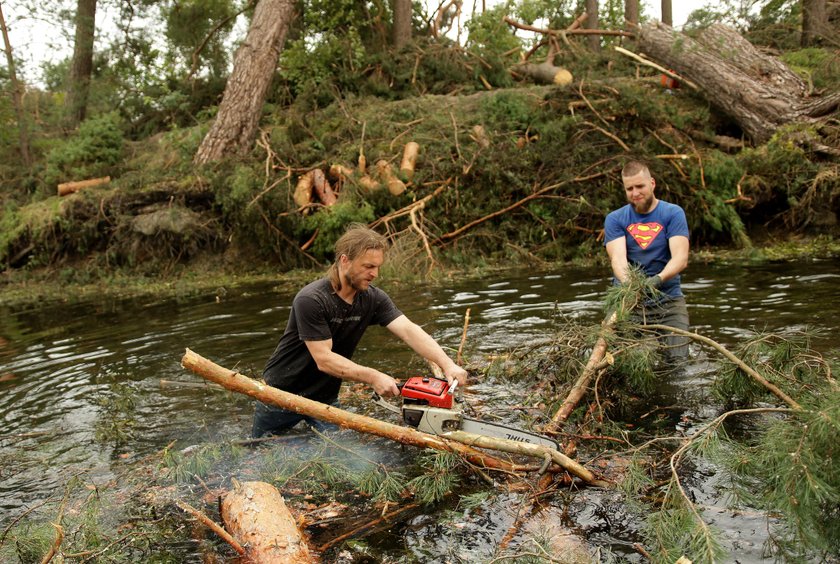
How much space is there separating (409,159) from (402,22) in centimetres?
637

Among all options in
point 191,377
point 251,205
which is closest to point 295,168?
point 251,205

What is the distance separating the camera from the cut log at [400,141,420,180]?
43.9 ft

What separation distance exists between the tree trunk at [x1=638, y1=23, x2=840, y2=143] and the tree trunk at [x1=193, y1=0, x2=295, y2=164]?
8418mm

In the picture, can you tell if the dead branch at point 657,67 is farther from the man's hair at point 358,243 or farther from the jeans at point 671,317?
the man's hair at point 358,243

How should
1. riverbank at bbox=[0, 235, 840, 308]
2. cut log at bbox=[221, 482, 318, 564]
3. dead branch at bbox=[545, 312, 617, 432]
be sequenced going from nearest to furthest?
cut log at bbox=[221, 482, 318, 564], dead branch at bbox=[545, 312, 617, 432], riverbank at bbox=[0, 235, 840, 308]

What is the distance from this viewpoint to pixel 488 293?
10.6 meters

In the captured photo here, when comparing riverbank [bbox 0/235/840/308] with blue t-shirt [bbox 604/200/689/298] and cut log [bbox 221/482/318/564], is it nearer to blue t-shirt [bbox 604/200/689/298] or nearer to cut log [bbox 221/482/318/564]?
blue t-shirt [bbox 604/200/689/298]

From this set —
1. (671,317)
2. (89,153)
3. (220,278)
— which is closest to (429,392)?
(671,317)

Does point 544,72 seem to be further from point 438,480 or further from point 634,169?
point 438,480

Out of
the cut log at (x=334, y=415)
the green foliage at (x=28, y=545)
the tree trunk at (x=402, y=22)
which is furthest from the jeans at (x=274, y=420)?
the tree trunk at (x=402, y=22)

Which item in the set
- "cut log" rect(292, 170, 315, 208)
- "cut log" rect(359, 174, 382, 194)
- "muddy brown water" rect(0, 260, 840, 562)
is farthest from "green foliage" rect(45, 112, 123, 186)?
"cut log" rect(359, 174, 382, 194)

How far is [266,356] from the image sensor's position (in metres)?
7.89

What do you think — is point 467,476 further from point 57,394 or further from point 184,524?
point 57,394

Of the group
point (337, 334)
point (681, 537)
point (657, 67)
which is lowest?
point (681, 537)
